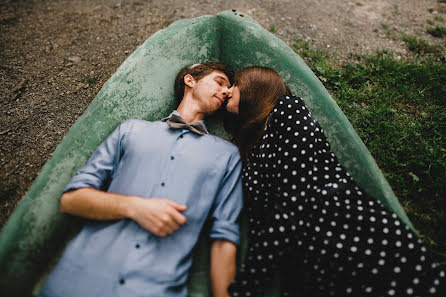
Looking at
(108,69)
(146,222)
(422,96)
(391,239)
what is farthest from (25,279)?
(422,96)

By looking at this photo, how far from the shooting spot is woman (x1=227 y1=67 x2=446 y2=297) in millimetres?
1301

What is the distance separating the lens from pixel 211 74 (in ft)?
6.91

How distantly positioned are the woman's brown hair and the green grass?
124 centimetres

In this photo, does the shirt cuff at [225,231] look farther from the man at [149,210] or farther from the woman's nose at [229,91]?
the woman's nose at [229,91]

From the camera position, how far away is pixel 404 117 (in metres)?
2.78

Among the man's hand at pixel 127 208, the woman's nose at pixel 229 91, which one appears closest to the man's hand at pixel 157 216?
the man's hand at pixel 127 208

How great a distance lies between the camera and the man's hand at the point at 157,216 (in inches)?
52.7

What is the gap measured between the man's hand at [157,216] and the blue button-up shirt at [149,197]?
0.09 m

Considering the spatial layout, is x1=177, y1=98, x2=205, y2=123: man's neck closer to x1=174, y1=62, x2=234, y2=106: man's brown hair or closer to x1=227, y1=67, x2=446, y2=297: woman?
x1=174, y1=62, x2=234, y2=106: man's brown hair

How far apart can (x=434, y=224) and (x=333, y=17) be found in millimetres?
3186

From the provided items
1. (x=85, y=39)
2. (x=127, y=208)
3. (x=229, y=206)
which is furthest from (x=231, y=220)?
(x=85, y=39)

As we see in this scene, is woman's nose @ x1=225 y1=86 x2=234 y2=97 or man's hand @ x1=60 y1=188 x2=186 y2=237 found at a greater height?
woman's nose @ x1=225 y1=86 x2=234 y2=97

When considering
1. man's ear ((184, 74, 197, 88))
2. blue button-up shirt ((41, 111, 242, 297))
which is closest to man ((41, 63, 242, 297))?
blue button-up shirt ((41, 111, 242, 297))

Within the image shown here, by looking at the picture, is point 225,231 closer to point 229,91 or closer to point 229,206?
point 229,206
